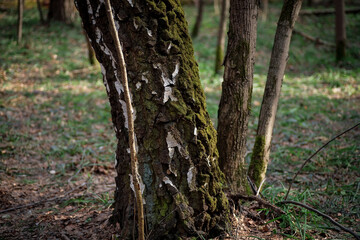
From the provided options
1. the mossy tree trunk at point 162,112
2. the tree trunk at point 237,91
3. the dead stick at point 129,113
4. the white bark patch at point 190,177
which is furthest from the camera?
the tree trunk at point 237,91

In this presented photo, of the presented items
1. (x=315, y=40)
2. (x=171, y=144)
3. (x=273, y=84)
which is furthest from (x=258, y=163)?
(x=315, y=40)

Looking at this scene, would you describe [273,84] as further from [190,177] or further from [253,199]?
[190,177]

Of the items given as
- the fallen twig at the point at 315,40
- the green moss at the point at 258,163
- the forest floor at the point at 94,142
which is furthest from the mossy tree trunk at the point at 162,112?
the fallen twig at the point at 315,40

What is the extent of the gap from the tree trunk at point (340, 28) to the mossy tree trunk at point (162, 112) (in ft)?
30.3

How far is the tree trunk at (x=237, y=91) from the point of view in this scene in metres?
2.25

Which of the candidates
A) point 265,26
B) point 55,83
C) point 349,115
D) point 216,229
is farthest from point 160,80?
point 265,26

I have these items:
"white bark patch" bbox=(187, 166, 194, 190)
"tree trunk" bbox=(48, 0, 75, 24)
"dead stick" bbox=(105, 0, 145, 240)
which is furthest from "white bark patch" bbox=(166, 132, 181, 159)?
"tree trunk" bbox=(48, 0, 75, 24)

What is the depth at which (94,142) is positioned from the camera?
4.89 metres

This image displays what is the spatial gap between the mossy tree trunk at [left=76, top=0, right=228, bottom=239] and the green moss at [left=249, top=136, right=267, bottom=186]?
0.82 m

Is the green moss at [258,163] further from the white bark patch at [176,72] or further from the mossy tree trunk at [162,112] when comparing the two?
the white bark patch at [176,72]

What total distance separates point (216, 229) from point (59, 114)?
15.5ft

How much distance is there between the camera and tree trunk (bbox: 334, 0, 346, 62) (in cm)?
895

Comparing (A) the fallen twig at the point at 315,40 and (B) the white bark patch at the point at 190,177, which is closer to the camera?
(B) the white bark patch at the point at 190,177

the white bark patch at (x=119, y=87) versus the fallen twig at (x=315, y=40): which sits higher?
the fallen twig at (x=315, y=40)
